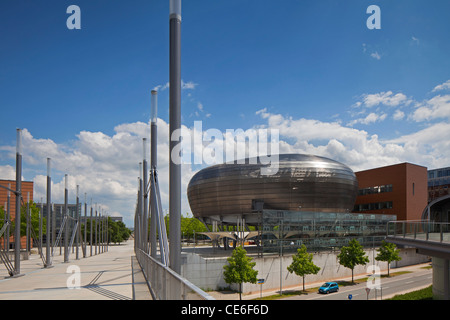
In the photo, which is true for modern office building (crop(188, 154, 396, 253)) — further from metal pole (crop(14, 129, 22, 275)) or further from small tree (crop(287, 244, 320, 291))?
metal pole (crop(14, 129, 22, 275))

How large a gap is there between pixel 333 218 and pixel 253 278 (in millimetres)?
21802

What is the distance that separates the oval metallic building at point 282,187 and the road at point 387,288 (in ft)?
73.7

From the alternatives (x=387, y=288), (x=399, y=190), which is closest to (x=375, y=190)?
(x=399, y=190)

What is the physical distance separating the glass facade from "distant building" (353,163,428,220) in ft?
49.9

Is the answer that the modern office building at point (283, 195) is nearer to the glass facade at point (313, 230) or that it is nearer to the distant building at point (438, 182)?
the glass facade at point (313, 230)

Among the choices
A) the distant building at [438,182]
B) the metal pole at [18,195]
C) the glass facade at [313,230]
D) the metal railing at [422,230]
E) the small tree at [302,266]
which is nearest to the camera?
the metal railing at [422,230]

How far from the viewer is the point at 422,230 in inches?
827

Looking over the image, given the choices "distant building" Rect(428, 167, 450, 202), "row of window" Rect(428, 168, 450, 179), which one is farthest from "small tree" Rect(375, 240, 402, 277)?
"row of window" Rect(428, 168, 450, 179)

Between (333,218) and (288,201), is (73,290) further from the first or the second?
(288,201)

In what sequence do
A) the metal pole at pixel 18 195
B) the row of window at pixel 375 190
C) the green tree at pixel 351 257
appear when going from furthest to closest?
the row of window at pixel 375 190 → the green tree at pixel 351 257 → the metal pole at pixel 18 195

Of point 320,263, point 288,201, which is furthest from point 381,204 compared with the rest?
point 320,263

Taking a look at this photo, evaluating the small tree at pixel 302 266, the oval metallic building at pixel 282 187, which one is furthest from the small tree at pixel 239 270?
the oval metallic building at pixel 282 187

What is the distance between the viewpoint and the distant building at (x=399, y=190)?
235ft
